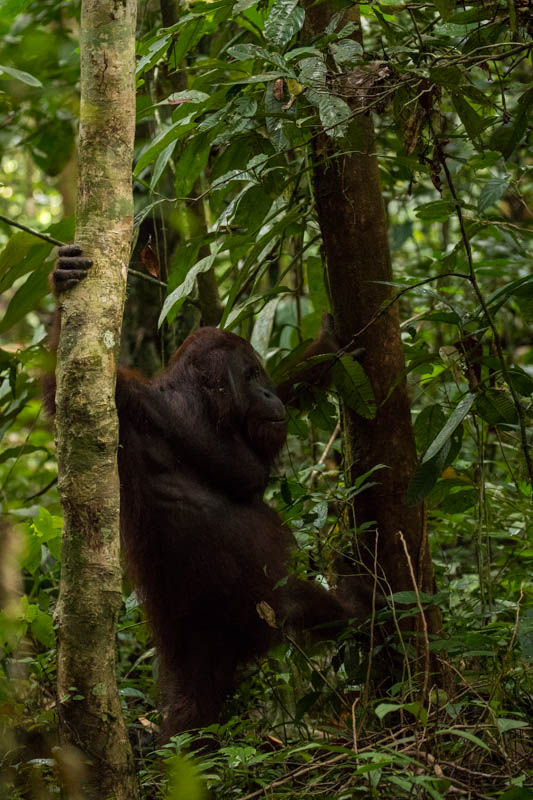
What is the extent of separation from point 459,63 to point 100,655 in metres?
1.88

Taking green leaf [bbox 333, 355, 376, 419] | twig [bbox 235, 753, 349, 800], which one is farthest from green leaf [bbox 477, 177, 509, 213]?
twig [bbox 235, 753, 349, 800]

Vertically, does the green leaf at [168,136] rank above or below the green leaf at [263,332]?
above

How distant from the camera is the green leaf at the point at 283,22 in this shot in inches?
93.0

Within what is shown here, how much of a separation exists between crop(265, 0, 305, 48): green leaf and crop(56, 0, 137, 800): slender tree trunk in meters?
0.40

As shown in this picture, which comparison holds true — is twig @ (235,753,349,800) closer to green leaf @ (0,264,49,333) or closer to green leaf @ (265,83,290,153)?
green leaf @ (265,83,290,153)

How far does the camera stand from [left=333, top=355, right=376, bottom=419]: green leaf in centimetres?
298

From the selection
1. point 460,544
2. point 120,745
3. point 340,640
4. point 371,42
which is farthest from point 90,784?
point 371,42

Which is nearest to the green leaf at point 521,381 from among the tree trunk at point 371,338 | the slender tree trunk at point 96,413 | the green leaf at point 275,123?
the tree trunk at point 371,338

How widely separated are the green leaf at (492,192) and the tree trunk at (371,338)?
1.35 feet

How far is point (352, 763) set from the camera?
1.89m

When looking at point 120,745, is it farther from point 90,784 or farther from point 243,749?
point 243,749

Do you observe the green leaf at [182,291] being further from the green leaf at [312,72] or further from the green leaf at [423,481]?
the green leaf at [423,481]

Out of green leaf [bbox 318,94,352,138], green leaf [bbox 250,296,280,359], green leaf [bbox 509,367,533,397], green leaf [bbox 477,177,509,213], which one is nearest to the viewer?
green leaf [bbox 318,94,352,138]

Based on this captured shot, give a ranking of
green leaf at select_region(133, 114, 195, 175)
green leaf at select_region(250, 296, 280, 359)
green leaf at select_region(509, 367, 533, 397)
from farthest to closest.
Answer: green leaf at select_region(250, 296, 280, 359)
green leaf at select_region(133, 114, 195, 175)
green leaf at select_region(509, 367, 533, 397)
